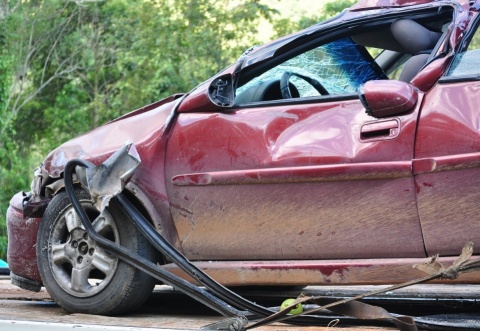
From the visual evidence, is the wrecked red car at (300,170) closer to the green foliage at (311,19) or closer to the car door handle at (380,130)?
the car door handle at (380,130)

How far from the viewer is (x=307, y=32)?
165 inches

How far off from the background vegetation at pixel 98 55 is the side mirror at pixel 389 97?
48.6ft

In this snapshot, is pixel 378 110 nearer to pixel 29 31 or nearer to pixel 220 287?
pixel 220 287

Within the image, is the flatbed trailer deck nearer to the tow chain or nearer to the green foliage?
the tow chain

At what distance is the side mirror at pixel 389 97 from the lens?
11.8 ft

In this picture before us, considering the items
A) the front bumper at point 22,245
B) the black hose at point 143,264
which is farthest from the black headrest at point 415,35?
the front bumper at point 22,245

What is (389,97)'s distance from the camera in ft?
11.8

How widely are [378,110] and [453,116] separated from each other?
321mm

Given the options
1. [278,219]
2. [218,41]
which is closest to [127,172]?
[278,219]

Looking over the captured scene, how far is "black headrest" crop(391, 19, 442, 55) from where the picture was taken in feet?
13.6

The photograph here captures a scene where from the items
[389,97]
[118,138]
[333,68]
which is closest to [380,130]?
[389,97]

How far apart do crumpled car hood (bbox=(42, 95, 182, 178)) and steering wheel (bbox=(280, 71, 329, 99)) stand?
23.2 inches

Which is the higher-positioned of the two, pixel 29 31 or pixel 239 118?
pixel 29 31

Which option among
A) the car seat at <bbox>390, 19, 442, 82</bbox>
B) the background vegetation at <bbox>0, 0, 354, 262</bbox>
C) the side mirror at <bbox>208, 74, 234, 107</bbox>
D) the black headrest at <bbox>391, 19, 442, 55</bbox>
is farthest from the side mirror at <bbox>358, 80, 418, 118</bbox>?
the background vegetation at <bbox>0, 0, 354, 262</bbox>
